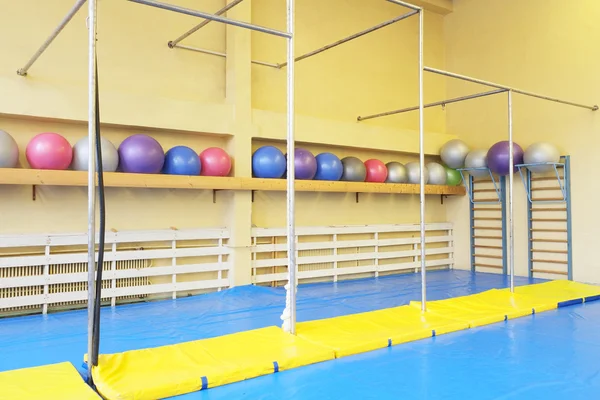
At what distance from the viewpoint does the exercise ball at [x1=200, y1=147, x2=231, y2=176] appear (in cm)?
551

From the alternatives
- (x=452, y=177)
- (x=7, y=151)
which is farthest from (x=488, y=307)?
(x=7, y=151)

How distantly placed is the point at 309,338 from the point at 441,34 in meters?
6.64

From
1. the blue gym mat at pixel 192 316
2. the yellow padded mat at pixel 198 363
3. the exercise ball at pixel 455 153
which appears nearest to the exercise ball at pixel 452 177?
the exercise ball at pixel 455 153

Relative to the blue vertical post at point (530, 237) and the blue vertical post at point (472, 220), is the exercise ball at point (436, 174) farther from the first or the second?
the blue vertical post at point (530, 237)

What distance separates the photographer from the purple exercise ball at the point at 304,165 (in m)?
5.97

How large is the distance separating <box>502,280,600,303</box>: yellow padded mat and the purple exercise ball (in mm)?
2700

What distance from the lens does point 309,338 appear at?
3637 millimetres

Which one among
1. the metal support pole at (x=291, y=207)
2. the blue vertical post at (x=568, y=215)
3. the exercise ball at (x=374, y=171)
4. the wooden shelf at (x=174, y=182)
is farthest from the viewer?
the exercise ball at (x=374, y=171)

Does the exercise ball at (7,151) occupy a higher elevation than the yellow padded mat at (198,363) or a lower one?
higher

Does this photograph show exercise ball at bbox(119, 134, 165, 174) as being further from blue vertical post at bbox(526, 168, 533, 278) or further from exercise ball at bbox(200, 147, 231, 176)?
blue vertical post at bbox(526, 168, 533, 278)

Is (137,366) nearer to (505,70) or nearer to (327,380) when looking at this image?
(327,380)

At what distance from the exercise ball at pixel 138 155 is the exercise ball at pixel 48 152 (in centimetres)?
52

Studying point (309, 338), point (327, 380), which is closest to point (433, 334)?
point (309, 338)

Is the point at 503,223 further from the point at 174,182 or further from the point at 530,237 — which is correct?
the point at 174,182
